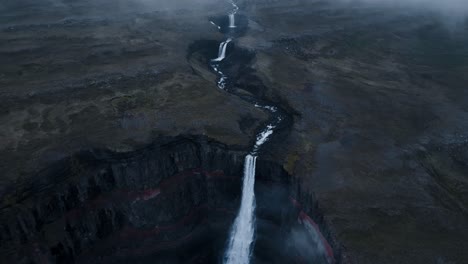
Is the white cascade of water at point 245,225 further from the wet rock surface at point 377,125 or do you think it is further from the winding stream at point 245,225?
the wet rock surface at point 377,125

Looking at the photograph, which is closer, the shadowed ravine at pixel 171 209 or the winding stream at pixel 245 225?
the shadowed ravine at pixel 171 209

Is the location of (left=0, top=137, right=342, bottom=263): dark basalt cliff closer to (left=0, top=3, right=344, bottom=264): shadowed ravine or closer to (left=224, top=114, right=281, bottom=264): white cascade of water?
(left=0, top=3, right=344, bottom=264): shadowed ravine

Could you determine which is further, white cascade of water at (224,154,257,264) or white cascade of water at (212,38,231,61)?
white cascade of water at (212,38,231,61)

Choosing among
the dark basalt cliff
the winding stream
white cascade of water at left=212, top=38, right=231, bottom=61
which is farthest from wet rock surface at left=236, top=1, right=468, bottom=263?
the dark basalt cliff

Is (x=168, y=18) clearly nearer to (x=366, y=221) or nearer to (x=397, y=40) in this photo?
(x=397, y=40)

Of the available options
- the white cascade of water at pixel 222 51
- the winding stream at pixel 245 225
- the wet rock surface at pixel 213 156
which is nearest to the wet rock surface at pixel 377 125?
the wet rock surface at pixel 213 156

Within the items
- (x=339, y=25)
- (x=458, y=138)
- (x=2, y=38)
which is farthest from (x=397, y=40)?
(x=2, y=38)
